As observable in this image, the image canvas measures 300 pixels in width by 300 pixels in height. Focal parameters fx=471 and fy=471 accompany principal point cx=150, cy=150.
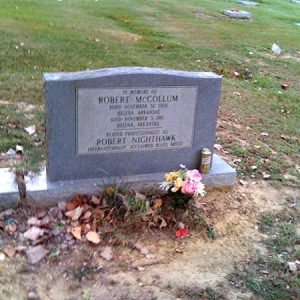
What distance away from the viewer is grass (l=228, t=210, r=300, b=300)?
3152mm

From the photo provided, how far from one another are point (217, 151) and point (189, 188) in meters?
1.57

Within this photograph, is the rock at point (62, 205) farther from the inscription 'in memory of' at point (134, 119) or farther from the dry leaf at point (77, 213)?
the inscription 'in memory of' at point (134, 119)

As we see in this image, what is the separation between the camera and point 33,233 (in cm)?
339

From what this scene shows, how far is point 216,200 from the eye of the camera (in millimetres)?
4152

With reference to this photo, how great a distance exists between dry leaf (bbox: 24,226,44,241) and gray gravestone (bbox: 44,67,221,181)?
1.70 ft

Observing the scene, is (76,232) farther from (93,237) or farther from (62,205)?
(62,205)

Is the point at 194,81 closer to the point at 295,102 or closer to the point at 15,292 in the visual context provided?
the point at 15,292

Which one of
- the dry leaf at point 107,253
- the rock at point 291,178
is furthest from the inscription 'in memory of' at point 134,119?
the rock at point 291,178

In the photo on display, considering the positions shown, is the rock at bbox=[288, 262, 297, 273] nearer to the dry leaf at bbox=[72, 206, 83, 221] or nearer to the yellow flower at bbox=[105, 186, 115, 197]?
the yellow flower at bbox=[105, 186, 115, 197]

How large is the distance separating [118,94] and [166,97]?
43cm

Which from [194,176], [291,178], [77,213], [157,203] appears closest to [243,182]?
[291,178]

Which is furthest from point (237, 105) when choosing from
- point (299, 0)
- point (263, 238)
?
point (299, 0)

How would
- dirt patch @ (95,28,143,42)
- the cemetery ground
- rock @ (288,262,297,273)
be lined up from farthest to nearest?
1. dirt patch @ (95,28,143,42)
2. rock @ (288,262,297,273)
3. the cemetery ground

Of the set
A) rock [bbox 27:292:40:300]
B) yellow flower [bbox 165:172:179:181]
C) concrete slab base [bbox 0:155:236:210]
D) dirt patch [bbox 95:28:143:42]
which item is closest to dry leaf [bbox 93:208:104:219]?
concrete slab base [bbox 0:155:236:210]
